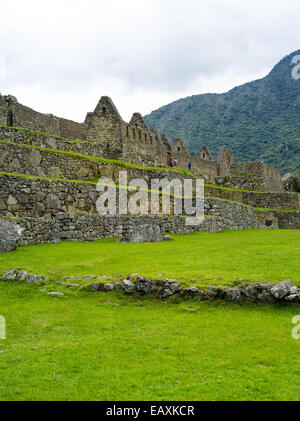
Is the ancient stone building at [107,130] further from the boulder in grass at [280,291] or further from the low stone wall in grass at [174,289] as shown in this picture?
the boulder in grass at [280,291]

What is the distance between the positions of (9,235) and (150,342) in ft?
29.7

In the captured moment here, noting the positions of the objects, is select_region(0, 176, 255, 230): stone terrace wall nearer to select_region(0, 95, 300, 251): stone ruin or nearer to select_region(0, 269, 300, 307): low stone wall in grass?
select_region(0, 95, 300, 251): stone ruin

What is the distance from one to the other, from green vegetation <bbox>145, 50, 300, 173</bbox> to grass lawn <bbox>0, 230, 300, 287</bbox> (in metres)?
62.6

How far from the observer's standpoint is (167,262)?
11250mm

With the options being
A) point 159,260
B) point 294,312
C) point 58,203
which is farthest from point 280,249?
point 58,203

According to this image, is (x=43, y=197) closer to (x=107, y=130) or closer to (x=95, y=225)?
(x=95, y=225)

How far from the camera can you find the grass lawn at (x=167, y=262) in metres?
9.06

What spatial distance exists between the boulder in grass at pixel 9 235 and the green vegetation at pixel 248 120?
64.1 m

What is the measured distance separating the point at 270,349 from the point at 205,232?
16909mm

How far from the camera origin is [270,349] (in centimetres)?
594

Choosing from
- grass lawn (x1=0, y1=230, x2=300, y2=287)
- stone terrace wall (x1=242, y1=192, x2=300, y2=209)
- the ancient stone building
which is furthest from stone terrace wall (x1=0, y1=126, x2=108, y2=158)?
stone terrace wall (x1=242, y1=192, x2=300, y2=209)
